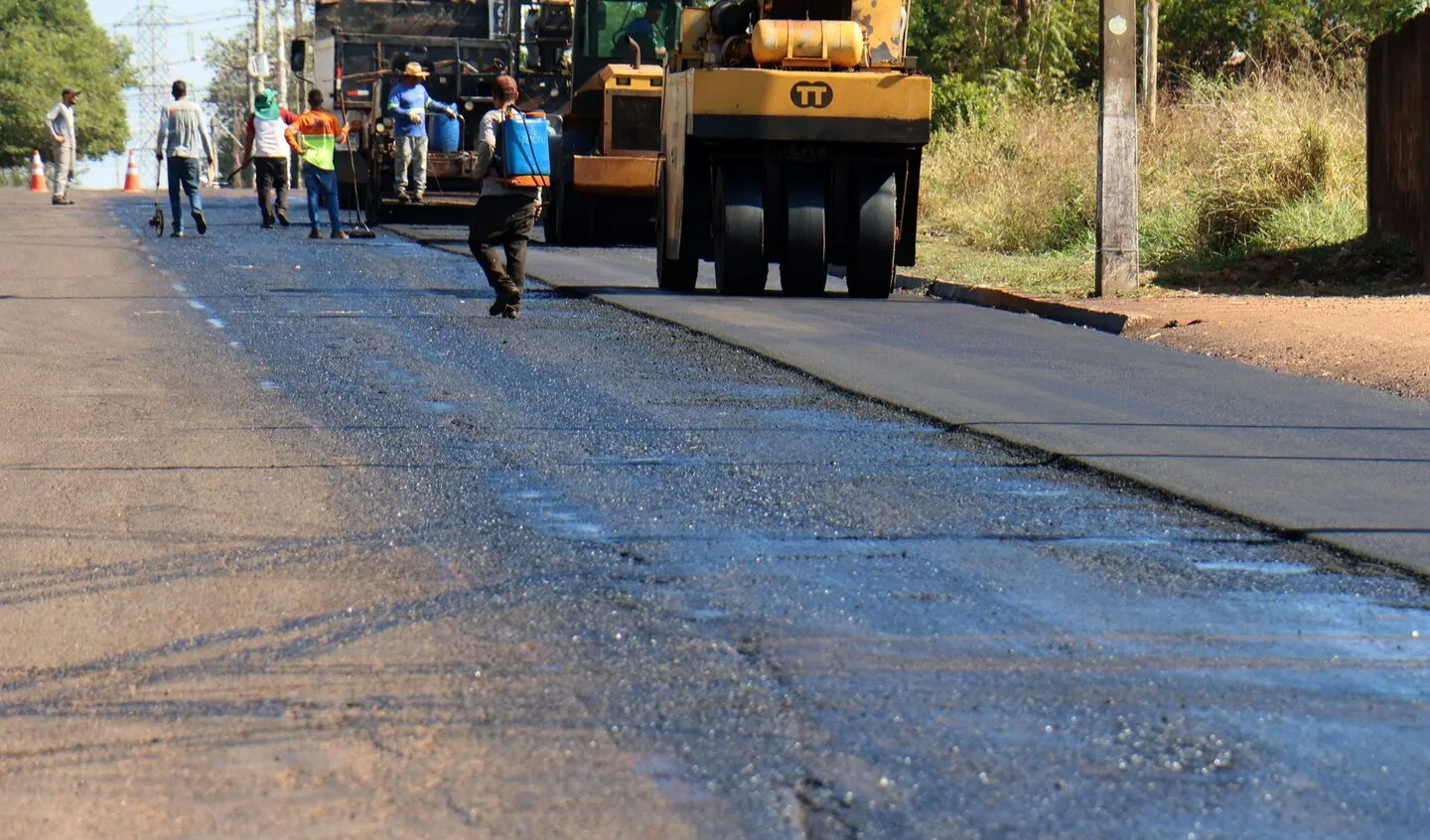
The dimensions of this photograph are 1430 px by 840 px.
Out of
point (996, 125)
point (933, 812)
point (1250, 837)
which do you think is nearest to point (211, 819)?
point (933, 812)

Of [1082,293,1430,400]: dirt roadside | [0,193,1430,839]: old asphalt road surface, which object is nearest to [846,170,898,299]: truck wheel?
[1082,293,1430,400]: dirt roadside

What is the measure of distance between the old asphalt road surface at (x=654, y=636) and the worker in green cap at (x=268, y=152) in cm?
1581

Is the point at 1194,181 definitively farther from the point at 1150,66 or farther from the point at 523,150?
the point at 523,150

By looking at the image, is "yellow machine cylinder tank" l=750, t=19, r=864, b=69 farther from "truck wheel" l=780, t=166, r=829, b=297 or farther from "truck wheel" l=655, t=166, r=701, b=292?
"truck wheel" l=655, t=166, r=701, b=292

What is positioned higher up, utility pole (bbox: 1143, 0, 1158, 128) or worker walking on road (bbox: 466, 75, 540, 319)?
utility pole (bbox: 1143, 0, 1158, 128)

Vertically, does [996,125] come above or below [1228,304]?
above

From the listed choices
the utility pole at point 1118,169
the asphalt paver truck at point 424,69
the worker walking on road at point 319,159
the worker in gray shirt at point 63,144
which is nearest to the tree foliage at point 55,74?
the worker in gray shirt at point 63,144

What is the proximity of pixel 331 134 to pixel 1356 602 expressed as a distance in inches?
760

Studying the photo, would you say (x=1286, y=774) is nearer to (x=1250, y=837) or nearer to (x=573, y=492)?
(x=1250, y=837)

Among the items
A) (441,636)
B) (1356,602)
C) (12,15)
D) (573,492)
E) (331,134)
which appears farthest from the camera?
(12,15)

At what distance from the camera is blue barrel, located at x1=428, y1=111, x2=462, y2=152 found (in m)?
26.5

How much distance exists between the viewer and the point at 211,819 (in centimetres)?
370

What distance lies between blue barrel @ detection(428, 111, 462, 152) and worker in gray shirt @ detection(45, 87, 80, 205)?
7.80m

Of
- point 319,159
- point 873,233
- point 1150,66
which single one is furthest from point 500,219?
point 1150,66
